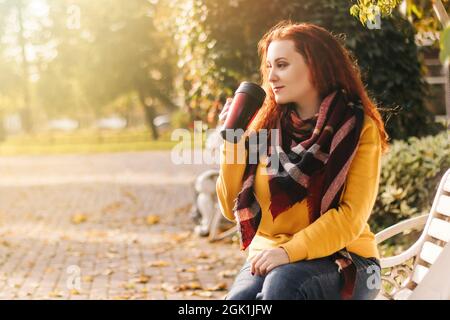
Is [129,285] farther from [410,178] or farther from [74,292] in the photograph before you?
[410,178]

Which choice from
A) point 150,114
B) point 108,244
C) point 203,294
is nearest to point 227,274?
Answer: point 203,294

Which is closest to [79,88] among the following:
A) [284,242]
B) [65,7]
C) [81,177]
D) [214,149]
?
[65,7]

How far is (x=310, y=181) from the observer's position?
109 inches

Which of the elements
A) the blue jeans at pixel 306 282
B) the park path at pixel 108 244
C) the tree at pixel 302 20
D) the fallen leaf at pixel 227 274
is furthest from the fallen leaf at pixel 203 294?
the blue jeans at pixel 306 282

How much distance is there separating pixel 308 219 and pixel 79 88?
48.2 meters

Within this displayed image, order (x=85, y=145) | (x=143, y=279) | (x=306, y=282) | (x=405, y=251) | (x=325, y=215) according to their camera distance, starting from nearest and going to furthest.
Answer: (x=306, y=282) → (x=325, y=215) → (x=405, y=251) → (x=143, y=279) → (x=85, y=145)

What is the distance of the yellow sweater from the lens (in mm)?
2676

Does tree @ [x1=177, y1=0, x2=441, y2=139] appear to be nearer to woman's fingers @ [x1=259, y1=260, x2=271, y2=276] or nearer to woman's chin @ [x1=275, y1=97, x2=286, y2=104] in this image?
woman's chin @ [x1=275, y1=97, x2=286, y2=104]

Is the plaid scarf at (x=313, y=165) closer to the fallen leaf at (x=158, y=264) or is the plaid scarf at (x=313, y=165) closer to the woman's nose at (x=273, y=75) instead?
the woman's nose at (x=273, y=75)

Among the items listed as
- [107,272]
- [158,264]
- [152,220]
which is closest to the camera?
[107,272]

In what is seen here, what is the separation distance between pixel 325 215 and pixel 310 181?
13 centimetres

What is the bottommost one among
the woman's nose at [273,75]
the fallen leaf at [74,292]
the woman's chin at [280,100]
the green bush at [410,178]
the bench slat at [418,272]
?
the fallen leaf at [74,292]

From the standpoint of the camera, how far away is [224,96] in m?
9.23

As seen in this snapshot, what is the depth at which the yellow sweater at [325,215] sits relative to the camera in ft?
8.78
